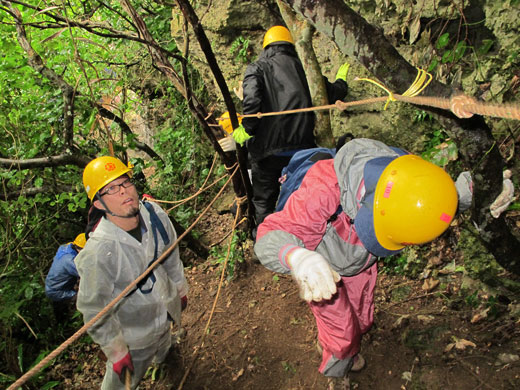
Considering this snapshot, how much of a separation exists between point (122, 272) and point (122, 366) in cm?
78

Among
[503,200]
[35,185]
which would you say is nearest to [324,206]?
[503,200]

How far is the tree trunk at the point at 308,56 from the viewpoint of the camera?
3.39 metres

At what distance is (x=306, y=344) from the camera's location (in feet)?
10.7

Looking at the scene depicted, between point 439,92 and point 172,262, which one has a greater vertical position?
point 439,92

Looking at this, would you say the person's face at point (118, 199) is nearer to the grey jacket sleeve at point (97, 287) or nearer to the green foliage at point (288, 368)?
the grey jacket sleeve at point (97, 287)

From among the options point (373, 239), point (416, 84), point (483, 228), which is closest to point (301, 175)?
point (373, 239)

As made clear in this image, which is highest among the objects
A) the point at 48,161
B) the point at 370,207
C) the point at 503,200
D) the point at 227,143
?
the point at 48,161

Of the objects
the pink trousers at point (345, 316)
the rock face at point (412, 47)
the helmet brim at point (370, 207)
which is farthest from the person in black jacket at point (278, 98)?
the helmet brim at point (370, 207)

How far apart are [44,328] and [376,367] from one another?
473 cm

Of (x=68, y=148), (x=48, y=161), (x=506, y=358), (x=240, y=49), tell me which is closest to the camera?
(x=506, y=358)

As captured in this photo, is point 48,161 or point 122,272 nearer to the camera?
point 122,272

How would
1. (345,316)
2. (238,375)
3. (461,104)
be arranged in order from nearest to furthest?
(461,104) → (345,316) → (238,375)

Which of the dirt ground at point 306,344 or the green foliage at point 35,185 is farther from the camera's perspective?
the green foliage at point 35,185

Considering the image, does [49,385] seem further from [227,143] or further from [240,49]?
[240,49]
